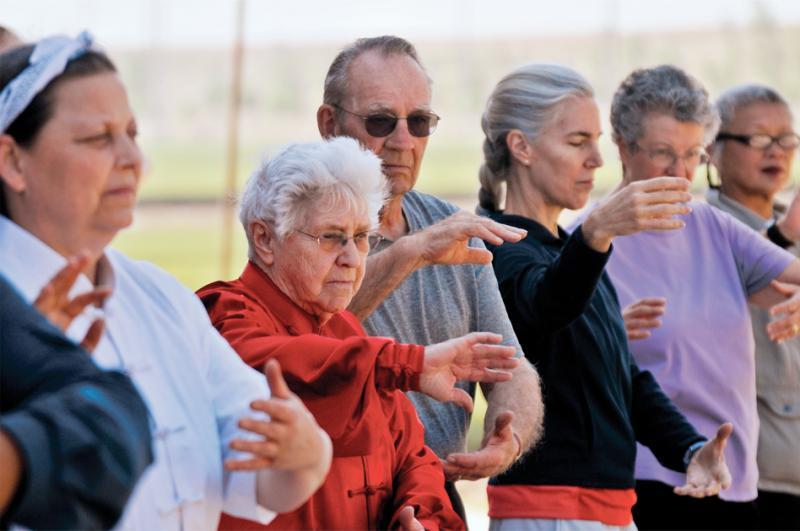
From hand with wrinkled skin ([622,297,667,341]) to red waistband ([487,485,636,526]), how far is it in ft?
2.05

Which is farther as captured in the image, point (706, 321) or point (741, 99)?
point (741, 99)

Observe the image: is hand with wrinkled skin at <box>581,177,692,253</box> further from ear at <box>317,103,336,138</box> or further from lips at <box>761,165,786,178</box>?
lips at <box>761,165,786,178</box>

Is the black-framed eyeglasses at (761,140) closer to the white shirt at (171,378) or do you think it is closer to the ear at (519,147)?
the ear at (519,147)

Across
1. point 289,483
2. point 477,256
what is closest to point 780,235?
point 477,256

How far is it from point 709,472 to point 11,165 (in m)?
2.28

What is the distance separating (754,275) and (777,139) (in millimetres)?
963

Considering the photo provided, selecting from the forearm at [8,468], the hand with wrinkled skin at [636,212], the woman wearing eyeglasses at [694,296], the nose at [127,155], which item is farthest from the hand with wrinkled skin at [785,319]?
the forearm at [8,468]

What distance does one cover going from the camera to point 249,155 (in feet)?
78.6

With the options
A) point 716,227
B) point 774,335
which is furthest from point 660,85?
point 774,335

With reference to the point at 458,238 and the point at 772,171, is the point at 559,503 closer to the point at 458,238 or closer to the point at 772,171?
the point at 458,238

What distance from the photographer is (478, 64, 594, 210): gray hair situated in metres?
3.85

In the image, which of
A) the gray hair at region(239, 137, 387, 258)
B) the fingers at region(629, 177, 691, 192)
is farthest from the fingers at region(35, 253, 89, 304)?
the fingers at region(629, 177, 691, 192)

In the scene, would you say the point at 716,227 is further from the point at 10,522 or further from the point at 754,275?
the point at 10,522

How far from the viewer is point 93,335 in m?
1.91
